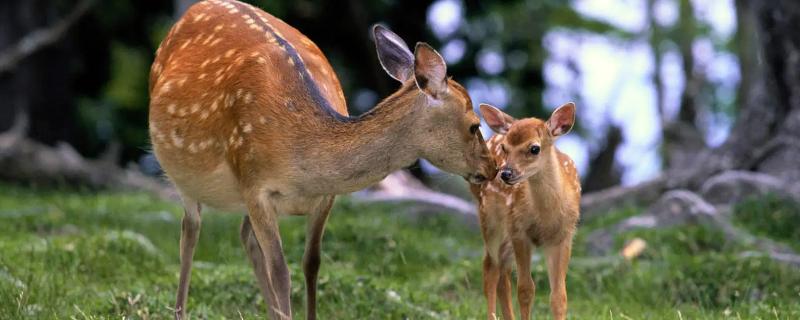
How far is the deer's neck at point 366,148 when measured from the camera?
599 cm

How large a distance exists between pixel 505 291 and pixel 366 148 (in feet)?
5.58

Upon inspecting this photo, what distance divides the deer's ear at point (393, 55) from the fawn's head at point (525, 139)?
851 millimetres

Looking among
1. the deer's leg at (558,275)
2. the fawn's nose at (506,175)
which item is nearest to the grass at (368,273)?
the deer's leg at (558,275)

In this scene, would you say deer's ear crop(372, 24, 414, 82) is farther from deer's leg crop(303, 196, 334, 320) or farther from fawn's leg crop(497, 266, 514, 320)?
fawn's leg crop(497, 266, 514, 320)

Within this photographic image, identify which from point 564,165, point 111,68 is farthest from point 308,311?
point 111,68

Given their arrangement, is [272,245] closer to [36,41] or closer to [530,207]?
[530,207]

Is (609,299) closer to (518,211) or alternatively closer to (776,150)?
(518,211)

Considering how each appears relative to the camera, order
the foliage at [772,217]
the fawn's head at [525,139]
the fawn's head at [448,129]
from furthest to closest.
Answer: the foliage at [772,217] < the fawn's head at [525,139] < the fawn's head at [448,129]

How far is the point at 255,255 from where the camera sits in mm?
7059

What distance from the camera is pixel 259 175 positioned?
243 inches

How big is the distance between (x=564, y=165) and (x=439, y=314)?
1153 mm

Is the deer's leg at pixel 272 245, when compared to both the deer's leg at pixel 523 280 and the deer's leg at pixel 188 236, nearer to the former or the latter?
the deer's leg at pixel 188 236

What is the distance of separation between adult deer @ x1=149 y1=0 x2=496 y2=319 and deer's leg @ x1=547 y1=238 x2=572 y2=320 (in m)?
1.27

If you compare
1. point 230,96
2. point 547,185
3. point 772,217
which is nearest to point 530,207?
point 547,185
